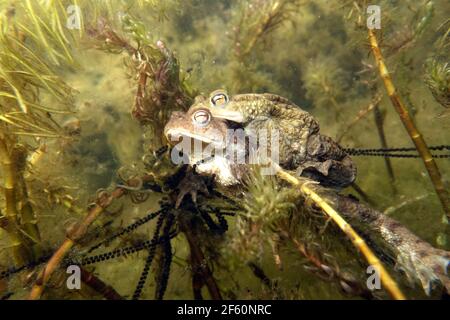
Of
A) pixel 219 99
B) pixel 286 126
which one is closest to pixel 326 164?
pixel 286 126

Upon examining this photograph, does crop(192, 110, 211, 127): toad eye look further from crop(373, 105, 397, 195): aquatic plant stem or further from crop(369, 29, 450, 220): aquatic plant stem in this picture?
crop(373, 105, 397, 195): aquatic plant stem

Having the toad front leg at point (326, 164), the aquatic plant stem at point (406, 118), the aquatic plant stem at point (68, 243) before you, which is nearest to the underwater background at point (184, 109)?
the aquatic plant stem at point (68, 243)

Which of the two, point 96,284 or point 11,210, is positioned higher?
point 11,210

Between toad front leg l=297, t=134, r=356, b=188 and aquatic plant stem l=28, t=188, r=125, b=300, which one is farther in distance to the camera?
toad front leg l=297, t=134, r=356, b=188

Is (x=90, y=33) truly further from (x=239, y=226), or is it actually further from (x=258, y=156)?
(x=239, y=226)

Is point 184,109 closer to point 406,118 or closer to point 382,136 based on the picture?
point 406,118

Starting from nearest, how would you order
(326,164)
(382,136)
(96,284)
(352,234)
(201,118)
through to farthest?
(352,234) → (201,118) → (326,164) → (96,284) → (382,136)

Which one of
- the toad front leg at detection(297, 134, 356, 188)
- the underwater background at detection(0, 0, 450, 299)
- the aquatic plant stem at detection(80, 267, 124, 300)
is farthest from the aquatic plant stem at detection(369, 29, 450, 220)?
the aquatic plant stem at detection(80, 267, 124, 300)
